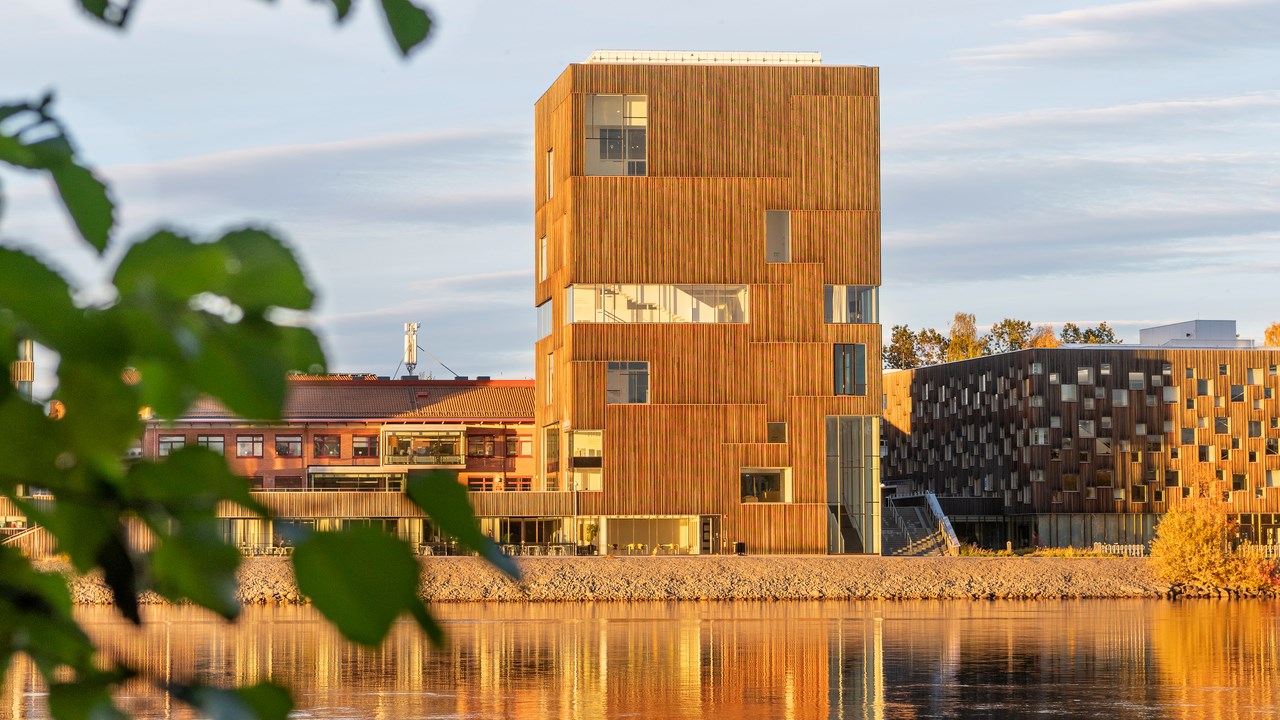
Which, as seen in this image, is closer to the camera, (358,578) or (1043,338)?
(358,578)

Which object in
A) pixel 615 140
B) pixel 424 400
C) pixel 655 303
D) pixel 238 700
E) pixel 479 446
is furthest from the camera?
pixel 424 400

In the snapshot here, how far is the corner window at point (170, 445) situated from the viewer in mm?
902

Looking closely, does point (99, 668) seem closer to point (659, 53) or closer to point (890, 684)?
point (890, 684)

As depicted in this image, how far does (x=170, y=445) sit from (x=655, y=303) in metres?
70.6

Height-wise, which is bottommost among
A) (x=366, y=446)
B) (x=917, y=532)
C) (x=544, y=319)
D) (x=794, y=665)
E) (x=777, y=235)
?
(x=794, y=665)

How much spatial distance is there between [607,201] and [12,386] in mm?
70411

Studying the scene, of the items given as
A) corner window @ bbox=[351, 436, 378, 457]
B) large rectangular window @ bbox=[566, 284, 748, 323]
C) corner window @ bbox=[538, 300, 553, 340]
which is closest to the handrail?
large rectangular window @ bbox=[566, 284, 748, 323]

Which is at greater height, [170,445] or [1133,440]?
[1133,440]

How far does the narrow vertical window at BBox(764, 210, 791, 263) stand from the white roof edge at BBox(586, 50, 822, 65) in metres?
6.54

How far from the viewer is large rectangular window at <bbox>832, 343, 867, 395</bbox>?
70438mm

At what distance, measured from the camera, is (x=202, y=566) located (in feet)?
2.99

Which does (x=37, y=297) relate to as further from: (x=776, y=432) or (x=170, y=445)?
(x=776, y=432)

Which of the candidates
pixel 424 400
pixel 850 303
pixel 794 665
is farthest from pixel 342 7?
pixel 424 400

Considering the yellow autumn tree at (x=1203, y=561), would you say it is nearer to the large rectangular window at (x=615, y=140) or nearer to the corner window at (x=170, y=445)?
the large rectangular window at (x=615, y=140)
